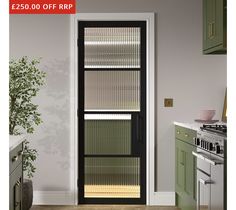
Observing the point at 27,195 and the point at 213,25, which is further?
the point at 27,195

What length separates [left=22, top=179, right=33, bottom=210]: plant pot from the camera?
189 inches

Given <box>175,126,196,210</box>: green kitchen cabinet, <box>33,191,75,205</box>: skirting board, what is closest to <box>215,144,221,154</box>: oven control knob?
<box>175,126,196,210</box>: green kitchen cabinet

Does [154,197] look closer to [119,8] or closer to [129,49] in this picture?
[129,49]

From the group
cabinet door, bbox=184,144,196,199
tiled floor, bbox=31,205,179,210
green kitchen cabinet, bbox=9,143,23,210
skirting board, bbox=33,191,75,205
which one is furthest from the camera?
skirting board, bbox=33,191,75,205

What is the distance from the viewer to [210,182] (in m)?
3.23

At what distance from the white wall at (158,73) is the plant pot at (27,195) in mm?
421

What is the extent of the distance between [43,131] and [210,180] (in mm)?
2598

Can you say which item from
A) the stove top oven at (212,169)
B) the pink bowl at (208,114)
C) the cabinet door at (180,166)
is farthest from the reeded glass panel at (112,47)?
the stove top oven at (212,169)

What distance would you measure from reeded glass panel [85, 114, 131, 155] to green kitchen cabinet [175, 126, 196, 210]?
2.00 feet

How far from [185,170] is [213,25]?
1.47 m

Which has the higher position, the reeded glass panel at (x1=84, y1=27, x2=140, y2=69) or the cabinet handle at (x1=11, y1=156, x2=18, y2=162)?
the reeded glass panel at (x1=84, y1=27, x2=140, y2=69)

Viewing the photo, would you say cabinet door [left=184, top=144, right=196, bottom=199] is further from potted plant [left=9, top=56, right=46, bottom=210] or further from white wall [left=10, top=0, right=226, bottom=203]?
potted plant [left=9, top=56, right=46, bottom=210]

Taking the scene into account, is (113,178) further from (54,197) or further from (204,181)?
(204,181)

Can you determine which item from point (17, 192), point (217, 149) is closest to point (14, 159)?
point (17, 192)
